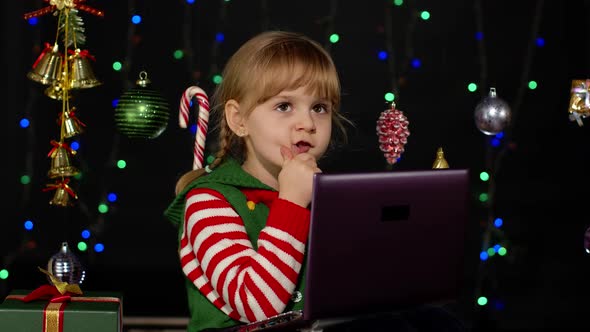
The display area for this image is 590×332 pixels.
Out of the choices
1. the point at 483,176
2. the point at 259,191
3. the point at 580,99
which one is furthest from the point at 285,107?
the point at 483,176

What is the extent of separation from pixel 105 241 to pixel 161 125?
748 mm

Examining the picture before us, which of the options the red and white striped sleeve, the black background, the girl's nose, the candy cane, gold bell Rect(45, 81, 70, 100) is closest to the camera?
the red and white striped sleeve

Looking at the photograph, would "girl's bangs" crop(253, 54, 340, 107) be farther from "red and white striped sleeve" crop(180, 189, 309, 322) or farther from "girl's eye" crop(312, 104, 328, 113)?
"red and white striped sleeve" crop(180, 189, 309, 322)

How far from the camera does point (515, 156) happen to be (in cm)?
349

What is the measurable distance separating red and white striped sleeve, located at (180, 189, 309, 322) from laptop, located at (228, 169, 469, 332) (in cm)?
12

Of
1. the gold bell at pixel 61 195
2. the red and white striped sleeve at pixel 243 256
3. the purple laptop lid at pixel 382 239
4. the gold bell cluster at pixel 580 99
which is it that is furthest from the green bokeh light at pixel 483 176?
the purple laptop lid at pixel 382 239

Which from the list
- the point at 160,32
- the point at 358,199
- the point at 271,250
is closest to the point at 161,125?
the point at 160,32

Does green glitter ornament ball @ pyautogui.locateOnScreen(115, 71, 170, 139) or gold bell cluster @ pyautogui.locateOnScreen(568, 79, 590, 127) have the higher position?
gold bell cluster @ pyautogui.locateOnScreen(568, 79, 590, 127)

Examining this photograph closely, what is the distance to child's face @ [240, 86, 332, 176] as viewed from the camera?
5.90 feet

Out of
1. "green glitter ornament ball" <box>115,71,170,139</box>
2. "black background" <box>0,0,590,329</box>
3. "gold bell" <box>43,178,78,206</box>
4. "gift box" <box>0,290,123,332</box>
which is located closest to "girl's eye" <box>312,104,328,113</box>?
"gift box" <box>0,290,123,332</box>

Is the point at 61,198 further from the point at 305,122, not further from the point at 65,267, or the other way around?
the point at 305,122

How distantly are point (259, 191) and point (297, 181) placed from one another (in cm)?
19

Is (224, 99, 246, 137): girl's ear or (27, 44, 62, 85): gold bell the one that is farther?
(27, 44, 62, 85): gold bell

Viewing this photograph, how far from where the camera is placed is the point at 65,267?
282cm
